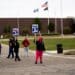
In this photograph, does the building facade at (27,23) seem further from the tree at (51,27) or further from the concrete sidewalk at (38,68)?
the concrete sidewalk at (38,68)

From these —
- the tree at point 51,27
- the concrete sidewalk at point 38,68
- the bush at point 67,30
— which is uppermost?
the concrete sidewalk at point 38,68

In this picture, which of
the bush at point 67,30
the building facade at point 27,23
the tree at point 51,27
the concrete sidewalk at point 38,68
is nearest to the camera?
the concrete sidewalk at point 38,68

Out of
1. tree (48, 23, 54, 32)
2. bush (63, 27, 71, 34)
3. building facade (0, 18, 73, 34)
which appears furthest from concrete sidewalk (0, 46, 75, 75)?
building facade (0, 18, 73, 34)

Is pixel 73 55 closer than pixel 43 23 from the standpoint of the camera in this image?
Yes

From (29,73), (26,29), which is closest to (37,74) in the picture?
(29,73)

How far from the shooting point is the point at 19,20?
439ft

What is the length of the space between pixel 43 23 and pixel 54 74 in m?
114

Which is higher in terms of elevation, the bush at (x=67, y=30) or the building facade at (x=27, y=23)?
the building facade at (x=27, y=23)

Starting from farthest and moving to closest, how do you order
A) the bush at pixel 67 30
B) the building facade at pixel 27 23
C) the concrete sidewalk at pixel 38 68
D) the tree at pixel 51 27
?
the building facade at pixel 27 23, the bush at pixel 67 30, the tree at pixel 51 27, the concrete sidewalk at pixel 38 68

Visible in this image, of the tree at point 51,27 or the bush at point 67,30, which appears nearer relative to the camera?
the tree at point 51,27

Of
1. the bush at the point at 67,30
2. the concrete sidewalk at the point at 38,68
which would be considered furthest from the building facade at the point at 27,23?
the concrete sidewalk at the point at 38,68

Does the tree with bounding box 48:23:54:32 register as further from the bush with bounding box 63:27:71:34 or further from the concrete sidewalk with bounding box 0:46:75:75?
the concrete sidewalk with bounding box 0:46:75:75

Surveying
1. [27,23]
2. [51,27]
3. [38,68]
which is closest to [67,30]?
[51,27]
